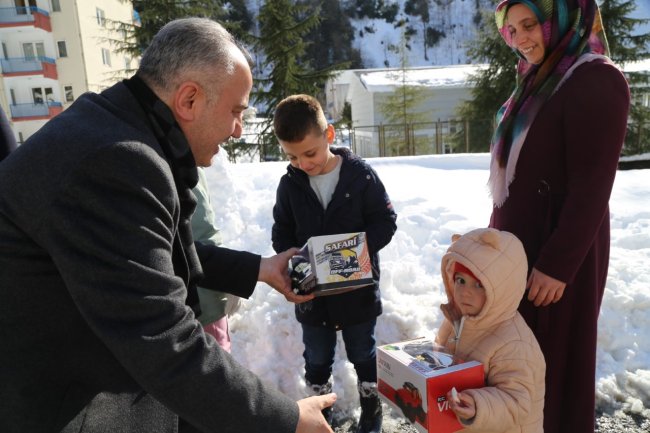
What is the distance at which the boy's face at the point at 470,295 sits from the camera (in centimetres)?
206

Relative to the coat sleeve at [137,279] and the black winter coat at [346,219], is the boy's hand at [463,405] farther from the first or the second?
the black winter coat at [346,219]

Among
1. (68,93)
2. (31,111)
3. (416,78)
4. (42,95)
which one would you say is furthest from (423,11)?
(31,111)

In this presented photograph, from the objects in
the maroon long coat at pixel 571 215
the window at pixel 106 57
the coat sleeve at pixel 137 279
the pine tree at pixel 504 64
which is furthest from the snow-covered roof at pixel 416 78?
the coat sleeve at pixel 137 279

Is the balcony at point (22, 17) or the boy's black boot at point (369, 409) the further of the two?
the balcony at point (22, 17)

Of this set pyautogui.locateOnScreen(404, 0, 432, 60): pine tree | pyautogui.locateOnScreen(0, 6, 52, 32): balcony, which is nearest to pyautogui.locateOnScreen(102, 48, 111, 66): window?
pyautogui.locateOnScreen(0, 6, 52, 32): balcony

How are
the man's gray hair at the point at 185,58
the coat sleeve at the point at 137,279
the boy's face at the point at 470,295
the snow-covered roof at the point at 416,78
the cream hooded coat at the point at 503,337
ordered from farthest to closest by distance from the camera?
the snow-covered roof at the point at 416,78 → the boy's face at the point at 470,295 → the cream hooded coat at the point at 503,337 → the man's gray hair at the point at 185,58 → the coat sleeve at the point at 137,279

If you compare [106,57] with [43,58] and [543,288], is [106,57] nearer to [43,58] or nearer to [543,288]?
[43,58]

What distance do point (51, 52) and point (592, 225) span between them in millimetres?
35617

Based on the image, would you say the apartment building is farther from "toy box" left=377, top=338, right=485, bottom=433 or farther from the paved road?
"toy box" left=377, top=338, right=485, bottom=433

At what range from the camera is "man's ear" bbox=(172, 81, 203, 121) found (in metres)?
1.53

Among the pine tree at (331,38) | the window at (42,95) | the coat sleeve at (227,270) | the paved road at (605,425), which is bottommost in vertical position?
the paved road at (605,425)

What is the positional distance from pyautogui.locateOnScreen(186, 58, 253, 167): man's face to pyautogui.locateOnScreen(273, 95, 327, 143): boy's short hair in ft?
3.95

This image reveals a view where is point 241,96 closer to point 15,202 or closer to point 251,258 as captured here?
point 15,202

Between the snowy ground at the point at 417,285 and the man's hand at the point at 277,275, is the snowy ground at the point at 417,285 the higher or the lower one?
the lower one
